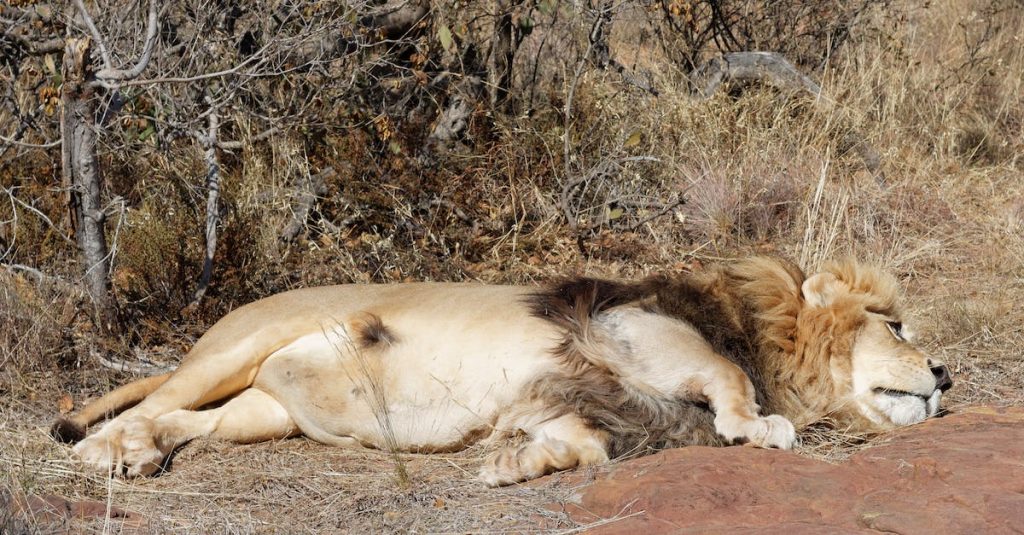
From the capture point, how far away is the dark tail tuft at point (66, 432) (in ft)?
12.5

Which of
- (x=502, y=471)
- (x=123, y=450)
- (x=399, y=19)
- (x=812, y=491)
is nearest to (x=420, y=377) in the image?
(x=502, y=471)

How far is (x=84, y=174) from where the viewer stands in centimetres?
468

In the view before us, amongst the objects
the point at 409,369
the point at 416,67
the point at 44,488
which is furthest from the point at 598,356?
the point at 416,67

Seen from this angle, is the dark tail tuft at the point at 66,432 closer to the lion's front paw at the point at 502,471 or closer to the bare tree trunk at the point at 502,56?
the lion's front paw at the point at 502,471

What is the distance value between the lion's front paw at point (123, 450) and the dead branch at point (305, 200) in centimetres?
216

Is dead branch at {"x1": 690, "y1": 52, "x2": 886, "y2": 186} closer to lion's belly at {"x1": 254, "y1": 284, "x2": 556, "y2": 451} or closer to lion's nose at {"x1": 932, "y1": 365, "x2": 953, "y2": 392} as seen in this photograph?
lion's nose at {"x1": 932, "y1": 365, "x2": 953, "y2": 392}

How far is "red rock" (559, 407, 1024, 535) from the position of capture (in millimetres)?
2820

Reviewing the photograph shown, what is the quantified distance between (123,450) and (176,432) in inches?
12.1

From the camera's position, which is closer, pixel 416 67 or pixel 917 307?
pixel 917 307

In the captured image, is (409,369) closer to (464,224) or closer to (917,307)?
(464,224)

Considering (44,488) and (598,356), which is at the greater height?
(598,356)

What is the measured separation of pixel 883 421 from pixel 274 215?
130 inches

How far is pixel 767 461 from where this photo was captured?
10.8 feet

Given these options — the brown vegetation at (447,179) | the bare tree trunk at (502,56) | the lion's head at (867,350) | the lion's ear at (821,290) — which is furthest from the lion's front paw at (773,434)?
the bare tree trunk at (502,56)
